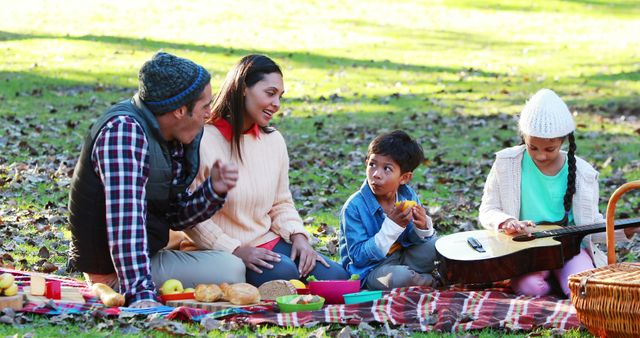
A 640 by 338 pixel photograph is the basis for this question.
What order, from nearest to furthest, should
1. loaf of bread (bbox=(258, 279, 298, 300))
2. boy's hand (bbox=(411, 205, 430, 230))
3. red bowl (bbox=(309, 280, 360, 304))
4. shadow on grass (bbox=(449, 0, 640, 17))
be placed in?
1. loaf of bread (bbox=(258, 279, 298, 300))
2. red bowl (bbox=(309, 280, 360, 304))
3. boy's hand (bbox=(411, 205, 430, 230))
4. shadow on grass (bbox=(449, 0, 640, 17))

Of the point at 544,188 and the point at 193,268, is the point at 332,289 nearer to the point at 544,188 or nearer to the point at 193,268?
the point at 193,268

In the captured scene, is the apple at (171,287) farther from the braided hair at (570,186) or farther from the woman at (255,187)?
the braided hair at (570,186)

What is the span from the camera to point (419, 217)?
21.6ft

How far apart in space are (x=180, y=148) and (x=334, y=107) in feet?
36.1

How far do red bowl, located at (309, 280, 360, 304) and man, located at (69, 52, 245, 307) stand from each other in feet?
1.62

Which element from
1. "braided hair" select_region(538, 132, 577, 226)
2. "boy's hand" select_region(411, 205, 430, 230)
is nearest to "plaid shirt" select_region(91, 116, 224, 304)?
"boy's hand" select_region(411, 205, 430, 230)

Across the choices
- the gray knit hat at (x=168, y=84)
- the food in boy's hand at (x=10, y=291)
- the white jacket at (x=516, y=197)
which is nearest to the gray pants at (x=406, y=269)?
the white jacket at (x=516, y=197)

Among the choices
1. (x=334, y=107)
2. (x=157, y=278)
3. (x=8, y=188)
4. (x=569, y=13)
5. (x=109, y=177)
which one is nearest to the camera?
(x=109, y=177)

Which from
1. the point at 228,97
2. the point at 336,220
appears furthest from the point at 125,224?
Answer: the point at 336,220

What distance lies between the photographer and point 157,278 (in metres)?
6.07

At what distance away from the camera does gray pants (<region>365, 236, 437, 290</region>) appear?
258 inches

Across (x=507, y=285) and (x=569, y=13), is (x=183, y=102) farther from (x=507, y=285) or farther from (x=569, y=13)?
(x=569, y=13)

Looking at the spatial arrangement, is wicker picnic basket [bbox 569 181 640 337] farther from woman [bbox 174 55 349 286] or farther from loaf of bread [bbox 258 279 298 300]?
woman [bbox 174 55 349 286]

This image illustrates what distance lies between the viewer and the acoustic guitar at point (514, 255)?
20.8ft
